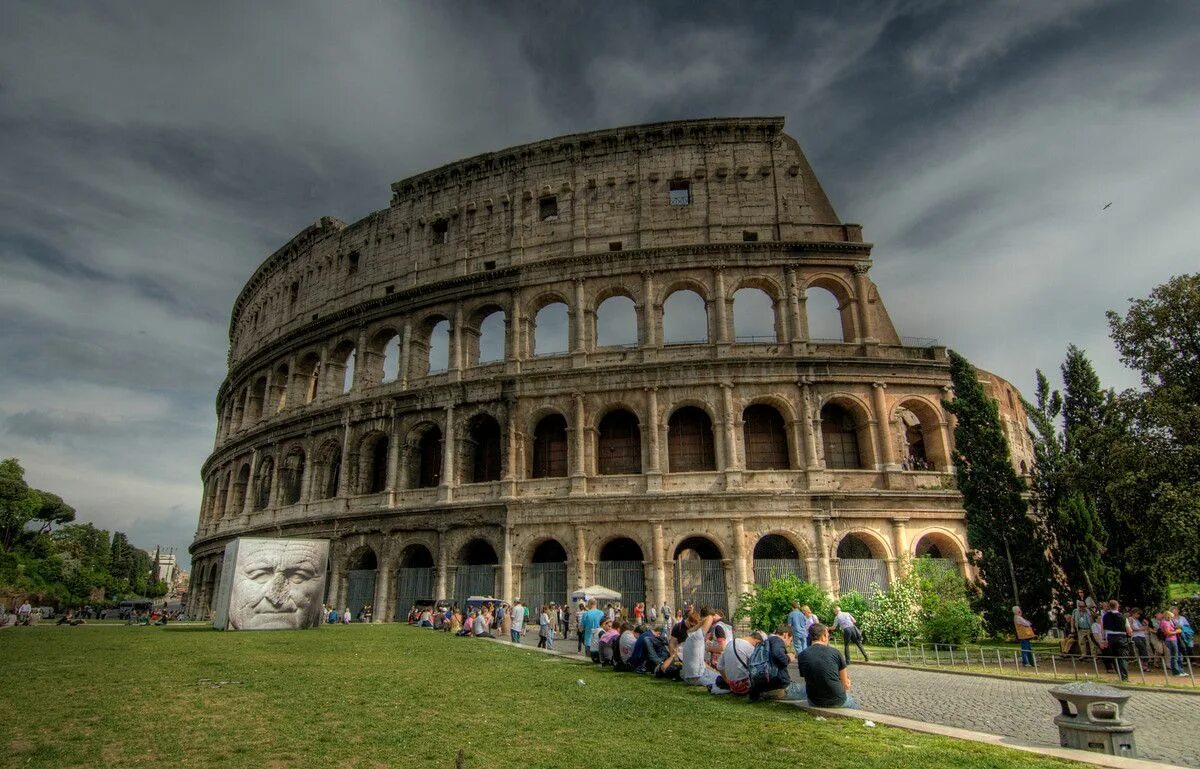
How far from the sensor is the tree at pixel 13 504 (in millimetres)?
48906

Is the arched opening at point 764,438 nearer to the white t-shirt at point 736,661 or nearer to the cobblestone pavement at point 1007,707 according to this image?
the cobblestone pavement at point 1007,707

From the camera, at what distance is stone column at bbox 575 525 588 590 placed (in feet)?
74.0

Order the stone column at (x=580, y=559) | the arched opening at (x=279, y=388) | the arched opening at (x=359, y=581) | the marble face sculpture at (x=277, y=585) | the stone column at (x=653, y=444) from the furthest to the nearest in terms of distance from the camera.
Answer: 1. the arched opening at (x=279, y=388)
2. the arched opening at (x=359, y=581)
3. the stone column at (x=653, y=444)
4. the stone column at (x=580, y=559)
5. the marble face sculpture at (x=277, y=585)

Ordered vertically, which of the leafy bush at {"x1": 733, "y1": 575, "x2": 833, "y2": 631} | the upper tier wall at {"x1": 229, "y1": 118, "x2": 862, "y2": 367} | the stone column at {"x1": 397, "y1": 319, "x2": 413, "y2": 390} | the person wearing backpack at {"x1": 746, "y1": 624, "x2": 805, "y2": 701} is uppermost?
the upper tier wall at {"x1": 229, "y1": 118, "x2": 862, "y2": 367}

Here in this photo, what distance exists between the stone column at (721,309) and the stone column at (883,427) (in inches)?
214

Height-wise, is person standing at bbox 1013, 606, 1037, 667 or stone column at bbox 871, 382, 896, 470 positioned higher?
stone column at bbox 871, 382, 896, 470

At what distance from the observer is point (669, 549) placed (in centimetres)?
2225

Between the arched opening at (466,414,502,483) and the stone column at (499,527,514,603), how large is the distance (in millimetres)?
2876

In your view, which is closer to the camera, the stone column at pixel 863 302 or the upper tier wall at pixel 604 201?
the stone column at pixel 863 302

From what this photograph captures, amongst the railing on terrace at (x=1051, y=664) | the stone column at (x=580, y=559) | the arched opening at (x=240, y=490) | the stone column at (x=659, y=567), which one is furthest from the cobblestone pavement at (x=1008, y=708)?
the arched opening at (x=240, y=490)

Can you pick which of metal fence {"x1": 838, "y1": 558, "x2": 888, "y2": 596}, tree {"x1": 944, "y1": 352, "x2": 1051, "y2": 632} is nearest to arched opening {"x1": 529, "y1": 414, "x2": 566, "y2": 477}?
metal fence {"x1": 838, "y1": 558, "x2": 888, "y2": 596}

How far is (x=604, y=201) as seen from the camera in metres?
26.8

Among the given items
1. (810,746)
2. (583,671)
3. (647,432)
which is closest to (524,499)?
(647,432)

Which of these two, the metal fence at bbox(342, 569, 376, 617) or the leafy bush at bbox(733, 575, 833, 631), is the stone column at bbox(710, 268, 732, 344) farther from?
the metal fence at bbox(342, 569, 376, 617)
